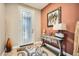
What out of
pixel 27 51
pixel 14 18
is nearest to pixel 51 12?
pixel 14 18

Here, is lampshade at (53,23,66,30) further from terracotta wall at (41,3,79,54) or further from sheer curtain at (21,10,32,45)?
sheer curtain at (21,10,32,45)

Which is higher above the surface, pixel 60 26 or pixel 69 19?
pixel 69 19

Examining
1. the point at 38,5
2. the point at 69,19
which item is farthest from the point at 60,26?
the point at 38,5

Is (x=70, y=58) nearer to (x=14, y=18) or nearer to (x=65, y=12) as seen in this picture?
(x=65, y=12)

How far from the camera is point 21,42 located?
1.80 meters

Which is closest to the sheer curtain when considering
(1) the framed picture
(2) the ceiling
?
(2) the ceiling

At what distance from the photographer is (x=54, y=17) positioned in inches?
71.1

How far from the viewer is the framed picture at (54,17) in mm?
1762

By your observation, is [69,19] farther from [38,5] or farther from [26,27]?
[26,27]

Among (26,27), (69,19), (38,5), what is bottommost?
(26,27)

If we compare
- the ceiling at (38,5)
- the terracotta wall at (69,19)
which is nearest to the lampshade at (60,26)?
the terracotta wall at (69,19)

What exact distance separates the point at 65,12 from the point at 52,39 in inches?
17.5

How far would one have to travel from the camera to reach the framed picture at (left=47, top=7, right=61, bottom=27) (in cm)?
176

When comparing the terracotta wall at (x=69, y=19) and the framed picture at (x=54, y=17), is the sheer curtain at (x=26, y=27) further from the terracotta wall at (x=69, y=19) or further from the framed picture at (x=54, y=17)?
the terracotta wall at (x=69, y=19)
